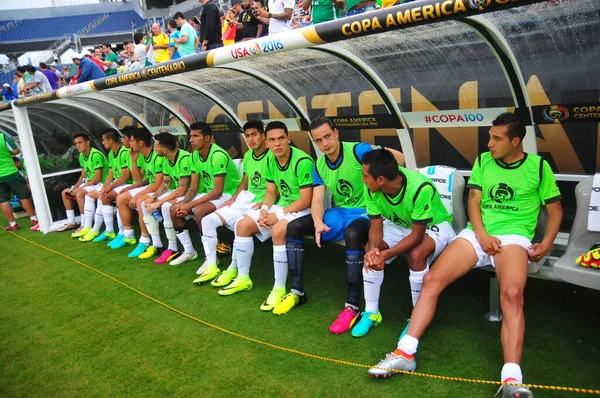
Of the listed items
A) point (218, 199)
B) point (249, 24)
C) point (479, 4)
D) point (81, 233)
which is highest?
point (249, 24)

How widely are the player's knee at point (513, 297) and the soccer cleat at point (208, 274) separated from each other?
2.92 metres

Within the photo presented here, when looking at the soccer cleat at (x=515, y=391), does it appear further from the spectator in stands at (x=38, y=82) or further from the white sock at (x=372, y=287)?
the spectator in stands at (x=38, y=82)

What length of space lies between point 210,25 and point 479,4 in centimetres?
529

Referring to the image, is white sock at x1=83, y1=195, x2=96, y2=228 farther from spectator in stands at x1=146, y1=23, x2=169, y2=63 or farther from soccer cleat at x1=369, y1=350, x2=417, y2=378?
soccer cleat at x1=369, y1=350, x2=417, y2=378

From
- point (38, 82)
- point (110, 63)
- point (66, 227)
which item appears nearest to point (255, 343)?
point (66, 227)

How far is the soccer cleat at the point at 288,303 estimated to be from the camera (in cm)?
375

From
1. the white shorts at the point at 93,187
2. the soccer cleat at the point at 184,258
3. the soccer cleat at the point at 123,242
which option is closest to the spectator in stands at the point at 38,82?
the white shorts at the point at 93,187

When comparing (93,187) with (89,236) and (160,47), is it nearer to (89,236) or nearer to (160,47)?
(89,236)

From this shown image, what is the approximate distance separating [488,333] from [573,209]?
4.03 feet

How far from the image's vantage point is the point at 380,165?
3057 millimetres

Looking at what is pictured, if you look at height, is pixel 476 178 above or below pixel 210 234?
above

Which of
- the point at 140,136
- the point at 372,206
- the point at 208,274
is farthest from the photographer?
the point at 140,136

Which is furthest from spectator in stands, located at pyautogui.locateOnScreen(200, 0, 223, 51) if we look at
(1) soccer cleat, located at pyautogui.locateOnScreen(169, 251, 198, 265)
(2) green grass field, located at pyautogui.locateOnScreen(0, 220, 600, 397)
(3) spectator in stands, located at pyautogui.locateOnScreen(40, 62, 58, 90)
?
(3) spectator in stands, located at pyautogui.locateOnScreen(40, 62, 58, 90)

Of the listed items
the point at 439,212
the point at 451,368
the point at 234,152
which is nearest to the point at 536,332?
the point at 451,368
